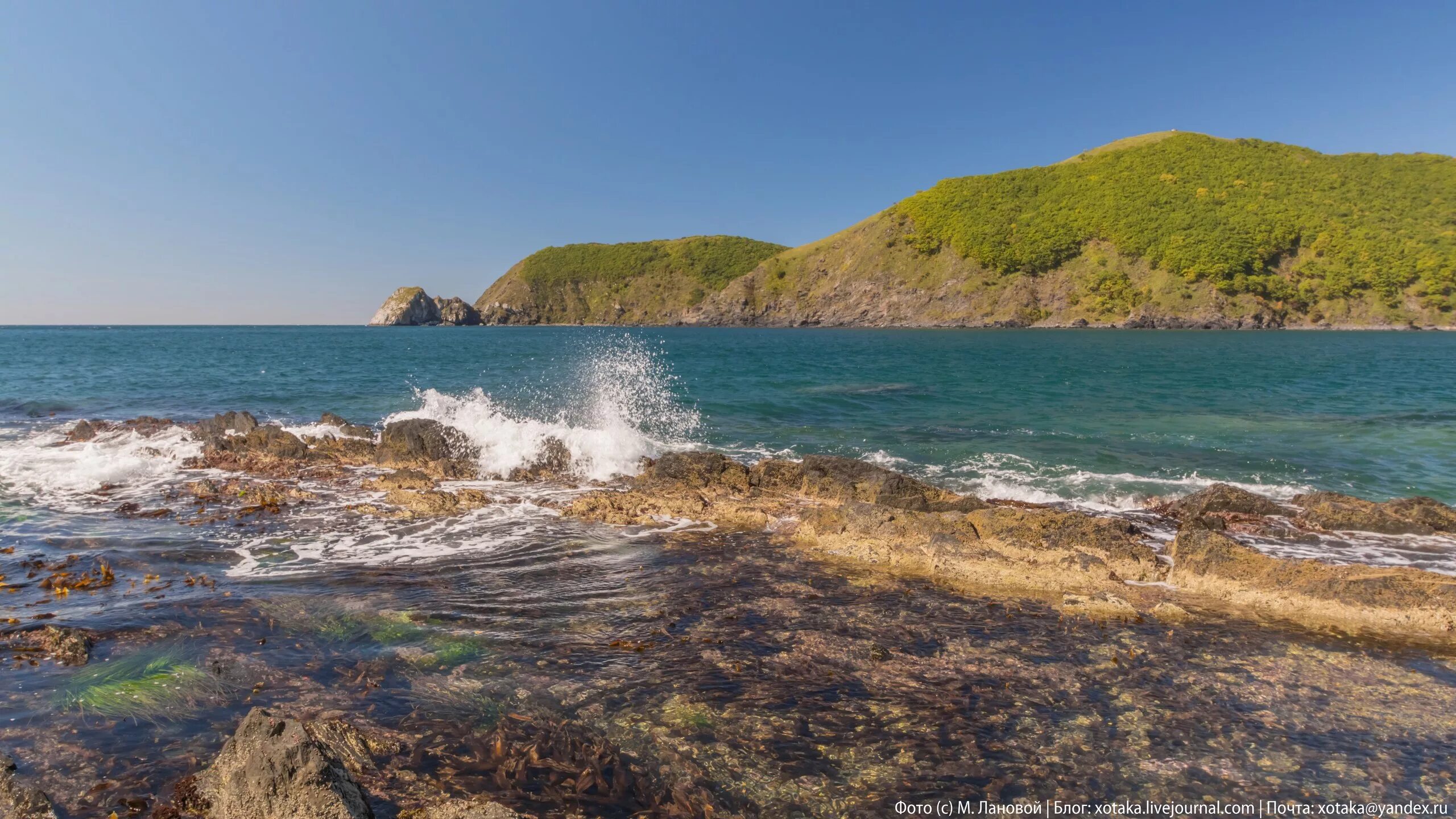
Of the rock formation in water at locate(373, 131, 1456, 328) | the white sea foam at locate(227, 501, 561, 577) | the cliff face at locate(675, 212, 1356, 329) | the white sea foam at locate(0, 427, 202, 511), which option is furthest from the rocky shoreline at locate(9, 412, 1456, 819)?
the rock formation in water at locate(373, 131, 1456, 328)

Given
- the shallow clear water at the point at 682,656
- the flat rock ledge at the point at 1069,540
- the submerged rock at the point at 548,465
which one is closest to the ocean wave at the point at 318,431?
the shallow clear water at the point at 682,656

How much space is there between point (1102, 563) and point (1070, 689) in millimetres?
3851

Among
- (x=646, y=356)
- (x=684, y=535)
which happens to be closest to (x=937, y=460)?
(x=684, y=535)

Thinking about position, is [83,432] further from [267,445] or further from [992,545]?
[992,545]

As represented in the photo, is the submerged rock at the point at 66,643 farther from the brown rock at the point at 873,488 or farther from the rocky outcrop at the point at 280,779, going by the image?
the brown rock at the point at 873,488

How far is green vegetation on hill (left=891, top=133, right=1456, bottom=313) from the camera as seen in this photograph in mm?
103369

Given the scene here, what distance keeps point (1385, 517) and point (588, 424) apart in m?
18.7

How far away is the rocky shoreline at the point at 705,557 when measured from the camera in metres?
4.35

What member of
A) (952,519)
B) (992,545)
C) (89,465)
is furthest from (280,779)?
(89,465)

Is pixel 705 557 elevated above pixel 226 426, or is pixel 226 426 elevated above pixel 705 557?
pixel 226 426

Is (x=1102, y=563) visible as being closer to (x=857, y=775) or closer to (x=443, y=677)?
(x=857, y=775)

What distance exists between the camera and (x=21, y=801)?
3.78 meters

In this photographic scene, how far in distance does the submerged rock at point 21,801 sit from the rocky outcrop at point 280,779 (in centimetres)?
87

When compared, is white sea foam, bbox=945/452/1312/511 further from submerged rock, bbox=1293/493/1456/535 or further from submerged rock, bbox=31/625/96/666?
submerged rock, bbox=31/625/96/666
